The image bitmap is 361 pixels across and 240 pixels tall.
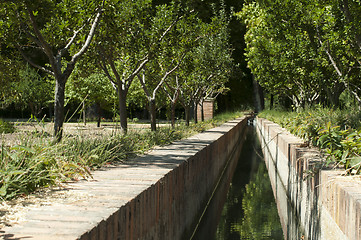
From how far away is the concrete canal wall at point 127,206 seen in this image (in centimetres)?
326

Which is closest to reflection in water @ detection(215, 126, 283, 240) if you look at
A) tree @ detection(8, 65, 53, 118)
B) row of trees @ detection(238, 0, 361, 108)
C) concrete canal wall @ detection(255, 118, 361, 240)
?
concrete canal wall @ detection(255, 118, 361, 240)

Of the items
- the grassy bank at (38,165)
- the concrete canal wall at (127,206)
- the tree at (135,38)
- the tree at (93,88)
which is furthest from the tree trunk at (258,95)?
the grassy bank at (38,165)

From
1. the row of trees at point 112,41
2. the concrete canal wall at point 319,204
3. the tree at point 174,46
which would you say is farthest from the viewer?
the tree at point 174,46

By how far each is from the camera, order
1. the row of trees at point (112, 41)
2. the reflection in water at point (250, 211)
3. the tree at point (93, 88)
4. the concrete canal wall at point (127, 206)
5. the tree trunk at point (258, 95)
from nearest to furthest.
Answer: the concrete canal wall at point (127, 206) < the reflection in water at point (250, 211) < the row of trees at point (112, 41) < the tree at point (93, 88) < the tree trunk at point (258, 95)

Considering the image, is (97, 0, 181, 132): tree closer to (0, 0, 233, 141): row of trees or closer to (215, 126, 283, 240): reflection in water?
(0, 0, 233, 141): row of trees

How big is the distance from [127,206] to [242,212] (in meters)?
7.36

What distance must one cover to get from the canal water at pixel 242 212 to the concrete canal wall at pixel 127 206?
2.57 feet

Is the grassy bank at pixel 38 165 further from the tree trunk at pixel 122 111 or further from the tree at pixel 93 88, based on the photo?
the tree at pixel 93 88

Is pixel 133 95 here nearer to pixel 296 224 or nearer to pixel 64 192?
pixel 296 224

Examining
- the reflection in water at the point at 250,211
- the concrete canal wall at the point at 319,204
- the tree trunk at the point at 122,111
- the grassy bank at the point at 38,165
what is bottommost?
the reflection in water at the point at 250,211

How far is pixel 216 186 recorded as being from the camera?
539 inches

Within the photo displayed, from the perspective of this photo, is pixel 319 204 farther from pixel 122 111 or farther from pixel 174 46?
pixel 174 46

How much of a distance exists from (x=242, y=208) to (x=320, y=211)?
5.16 meters

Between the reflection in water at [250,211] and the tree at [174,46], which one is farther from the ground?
the tree at [174,46]
